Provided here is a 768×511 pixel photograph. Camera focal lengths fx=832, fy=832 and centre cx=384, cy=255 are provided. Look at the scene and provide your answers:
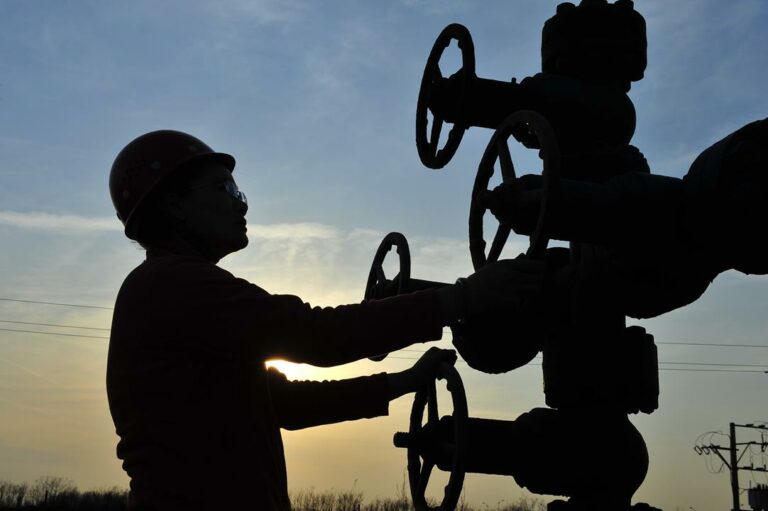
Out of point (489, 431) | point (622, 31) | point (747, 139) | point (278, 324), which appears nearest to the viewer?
point (278, 324)

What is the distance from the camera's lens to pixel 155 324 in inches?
95.7

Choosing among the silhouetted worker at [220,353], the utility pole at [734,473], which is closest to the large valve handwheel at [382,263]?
the silhouetted worker at [220,353]

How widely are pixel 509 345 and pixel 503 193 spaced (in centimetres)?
78

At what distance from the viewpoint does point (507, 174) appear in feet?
9.83

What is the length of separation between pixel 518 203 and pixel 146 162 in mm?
1273

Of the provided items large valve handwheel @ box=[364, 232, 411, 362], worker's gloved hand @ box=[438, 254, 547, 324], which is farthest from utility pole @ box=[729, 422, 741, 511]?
worker's gloved hand @ box=[438, 254, 547, 324]

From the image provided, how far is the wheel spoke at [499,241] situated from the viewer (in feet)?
9.87

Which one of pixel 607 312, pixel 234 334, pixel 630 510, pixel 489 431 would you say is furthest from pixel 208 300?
pixel 630 510

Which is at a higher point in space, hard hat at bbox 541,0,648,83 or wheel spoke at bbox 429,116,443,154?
hard hat at bbox 541,0,648,83

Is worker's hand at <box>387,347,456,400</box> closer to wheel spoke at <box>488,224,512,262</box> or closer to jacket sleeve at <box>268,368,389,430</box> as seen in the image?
jacket sleeve at <box>268,368,389,430</box>

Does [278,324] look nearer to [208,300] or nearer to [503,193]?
[208,300]

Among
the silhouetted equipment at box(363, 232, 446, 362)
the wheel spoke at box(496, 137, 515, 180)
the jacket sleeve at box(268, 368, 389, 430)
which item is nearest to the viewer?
the wheel spoke at box(496, 137, 515, 180)

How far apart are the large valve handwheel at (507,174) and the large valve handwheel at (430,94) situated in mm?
708

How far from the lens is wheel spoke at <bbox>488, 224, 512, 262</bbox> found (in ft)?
9.87
